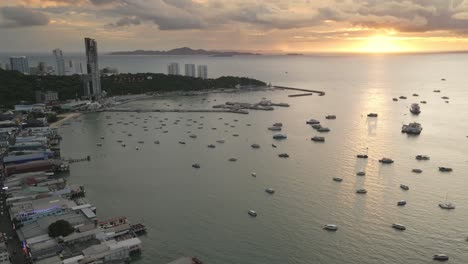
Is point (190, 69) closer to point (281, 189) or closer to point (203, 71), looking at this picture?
point (203, 71)

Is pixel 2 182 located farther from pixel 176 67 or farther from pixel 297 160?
pixel 176 67

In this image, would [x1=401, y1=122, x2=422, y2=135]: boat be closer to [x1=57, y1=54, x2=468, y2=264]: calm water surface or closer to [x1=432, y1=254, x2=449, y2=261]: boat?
[x1=57, y1=54, x2=468, y2=264]: calm water surface

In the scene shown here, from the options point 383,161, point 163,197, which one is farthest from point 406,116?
point 163,197

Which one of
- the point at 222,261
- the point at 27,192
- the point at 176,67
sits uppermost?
the point at 176,67

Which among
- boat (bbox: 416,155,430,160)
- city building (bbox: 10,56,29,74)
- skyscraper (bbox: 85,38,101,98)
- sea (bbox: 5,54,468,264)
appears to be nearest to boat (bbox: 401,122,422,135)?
sea (bbox: 5,54,468,264)

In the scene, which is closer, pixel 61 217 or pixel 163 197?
pixel 61 217

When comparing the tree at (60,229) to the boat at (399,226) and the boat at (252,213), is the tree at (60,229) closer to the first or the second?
the boat at (252,213)
